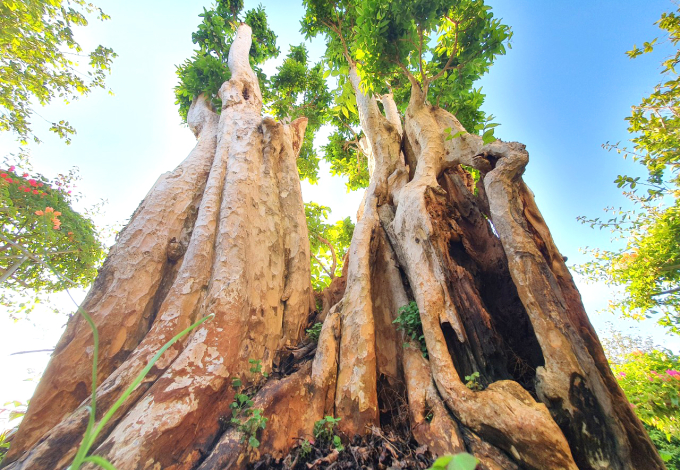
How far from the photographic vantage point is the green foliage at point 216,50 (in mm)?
6008

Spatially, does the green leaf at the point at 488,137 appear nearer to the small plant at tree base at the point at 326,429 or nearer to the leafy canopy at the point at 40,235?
the small plant at tree base at the point at 326,429

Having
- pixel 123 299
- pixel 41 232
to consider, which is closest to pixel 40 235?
pixel 41 232

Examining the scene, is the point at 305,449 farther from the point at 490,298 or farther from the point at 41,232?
the point at 41,232

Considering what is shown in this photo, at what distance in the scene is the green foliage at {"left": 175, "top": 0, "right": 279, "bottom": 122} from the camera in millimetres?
6008

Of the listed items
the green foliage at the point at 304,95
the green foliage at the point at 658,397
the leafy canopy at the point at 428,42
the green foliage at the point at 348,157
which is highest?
the green foliage at the point at 304,95

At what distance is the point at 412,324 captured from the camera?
2797 mm

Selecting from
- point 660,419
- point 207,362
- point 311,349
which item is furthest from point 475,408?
point 660,419

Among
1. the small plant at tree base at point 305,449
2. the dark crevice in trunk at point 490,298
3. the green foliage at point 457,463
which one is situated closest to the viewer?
the green foliage at point 457,463

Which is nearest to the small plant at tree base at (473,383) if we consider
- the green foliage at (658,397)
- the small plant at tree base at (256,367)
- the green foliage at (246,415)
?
the green foliage at (246,415)

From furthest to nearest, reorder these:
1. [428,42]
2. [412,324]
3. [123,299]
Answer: [428,42] → [412,324] → [123,299]

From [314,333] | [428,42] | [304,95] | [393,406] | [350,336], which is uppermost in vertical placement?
[304,95]

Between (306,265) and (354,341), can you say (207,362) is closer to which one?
(354,341)

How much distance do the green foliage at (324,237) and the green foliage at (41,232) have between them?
12.9ft

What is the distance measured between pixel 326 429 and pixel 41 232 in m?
6.36
